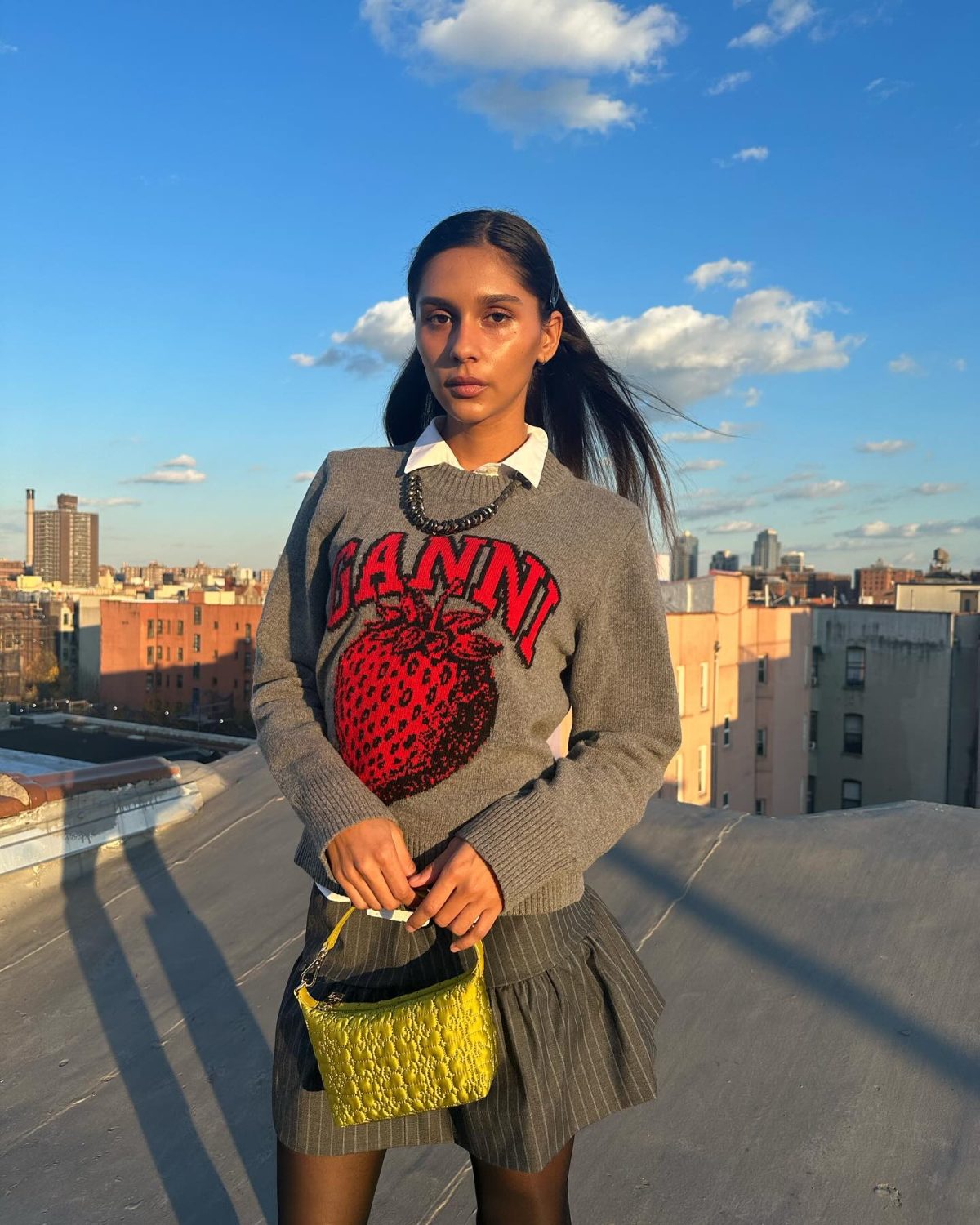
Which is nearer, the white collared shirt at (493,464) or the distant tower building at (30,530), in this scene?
the white collared shirt at (493,464)

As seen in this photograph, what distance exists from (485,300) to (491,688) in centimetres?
54

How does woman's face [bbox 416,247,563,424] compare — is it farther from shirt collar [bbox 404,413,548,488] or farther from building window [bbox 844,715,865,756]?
building window [bbox 844,715,865,756]

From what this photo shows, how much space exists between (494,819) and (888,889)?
6.84ft

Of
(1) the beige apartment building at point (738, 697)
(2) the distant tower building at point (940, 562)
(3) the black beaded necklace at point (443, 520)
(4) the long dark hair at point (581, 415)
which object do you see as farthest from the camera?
(2) the distant tower building at point (940, 562)

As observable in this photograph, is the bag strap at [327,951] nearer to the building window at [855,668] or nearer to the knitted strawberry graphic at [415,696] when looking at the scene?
the knitted strawberry graphic at [415,696]

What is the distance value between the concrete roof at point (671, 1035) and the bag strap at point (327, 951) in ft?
3.08

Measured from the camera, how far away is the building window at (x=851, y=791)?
28.8 meters

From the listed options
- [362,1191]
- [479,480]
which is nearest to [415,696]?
[479,480]

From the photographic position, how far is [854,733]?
28859mm

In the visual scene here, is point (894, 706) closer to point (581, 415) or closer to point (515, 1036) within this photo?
point (581, 415)

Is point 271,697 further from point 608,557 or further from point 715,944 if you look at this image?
point 715,944

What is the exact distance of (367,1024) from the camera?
42.5 inches

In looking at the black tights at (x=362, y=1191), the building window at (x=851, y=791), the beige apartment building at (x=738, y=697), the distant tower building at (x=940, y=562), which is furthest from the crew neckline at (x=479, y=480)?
the distant tower building at (x=940, y=562)

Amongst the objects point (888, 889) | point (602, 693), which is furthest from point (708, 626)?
point (602, 693)
